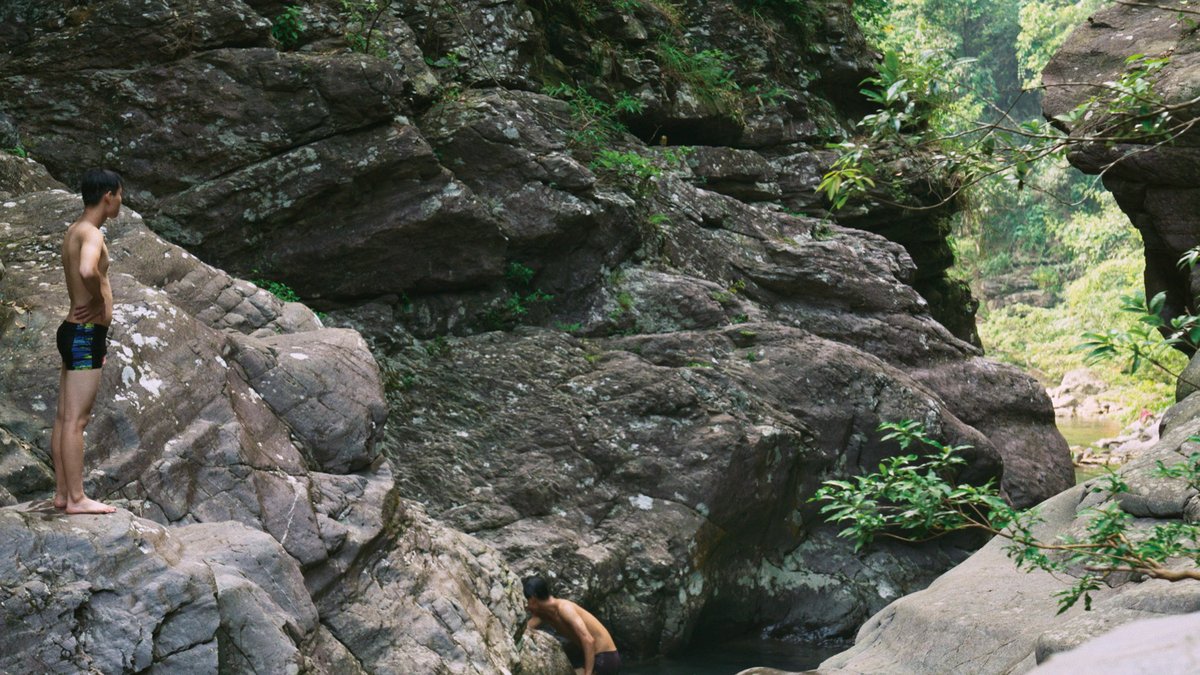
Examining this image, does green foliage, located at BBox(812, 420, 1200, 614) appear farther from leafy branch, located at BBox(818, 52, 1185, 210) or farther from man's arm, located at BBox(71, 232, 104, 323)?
man's arm, located at BBox(71, 232, 104, 323)

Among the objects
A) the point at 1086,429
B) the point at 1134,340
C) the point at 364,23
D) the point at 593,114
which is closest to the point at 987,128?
the point at 1134,340

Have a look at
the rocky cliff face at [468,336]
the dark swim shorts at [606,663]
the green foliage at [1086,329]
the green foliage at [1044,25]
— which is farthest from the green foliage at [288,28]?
the green foliage at [1044,25]

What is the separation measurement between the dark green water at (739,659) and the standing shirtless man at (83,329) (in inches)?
208

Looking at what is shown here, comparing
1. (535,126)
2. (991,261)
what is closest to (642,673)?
(535,126)

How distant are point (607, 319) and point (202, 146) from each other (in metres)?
4.23

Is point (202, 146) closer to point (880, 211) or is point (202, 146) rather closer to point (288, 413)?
point (288, 413)

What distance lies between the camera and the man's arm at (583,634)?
798 cm

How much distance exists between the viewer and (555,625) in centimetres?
813

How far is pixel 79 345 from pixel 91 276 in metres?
0.32

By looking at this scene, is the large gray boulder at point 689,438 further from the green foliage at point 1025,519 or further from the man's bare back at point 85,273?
the man's bare back at point 85,273

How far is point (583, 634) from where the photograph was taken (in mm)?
7996

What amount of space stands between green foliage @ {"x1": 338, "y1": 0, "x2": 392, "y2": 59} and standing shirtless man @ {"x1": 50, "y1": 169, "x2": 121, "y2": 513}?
5.83 m

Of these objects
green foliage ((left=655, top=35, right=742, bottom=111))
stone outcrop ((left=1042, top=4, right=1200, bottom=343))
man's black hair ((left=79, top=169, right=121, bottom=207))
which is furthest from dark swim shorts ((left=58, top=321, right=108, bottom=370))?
green foliage ((left=655, top=35, right=742, bottom=111))

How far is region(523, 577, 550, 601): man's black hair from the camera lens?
26.4 feet
